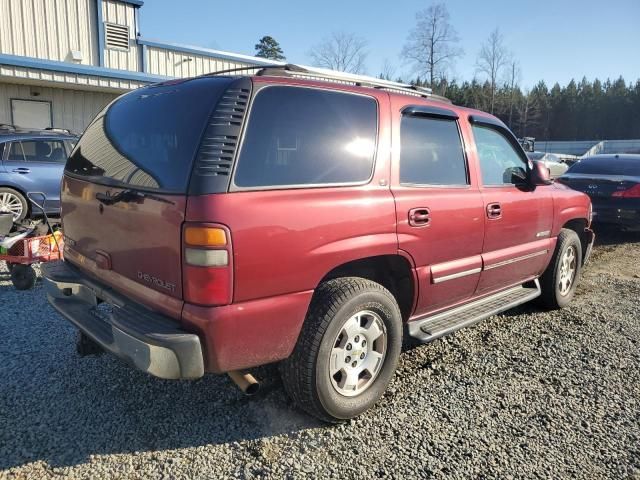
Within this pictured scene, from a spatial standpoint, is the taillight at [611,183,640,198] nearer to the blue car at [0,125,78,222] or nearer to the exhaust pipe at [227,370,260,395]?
the exhaust pipe at [227,370,260,395]

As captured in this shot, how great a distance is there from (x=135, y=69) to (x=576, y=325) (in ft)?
52.2

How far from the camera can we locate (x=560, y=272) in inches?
187

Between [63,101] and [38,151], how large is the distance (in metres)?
6.14

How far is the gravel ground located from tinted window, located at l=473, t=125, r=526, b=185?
138 cm

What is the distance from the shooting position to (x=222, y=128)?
7.47ft

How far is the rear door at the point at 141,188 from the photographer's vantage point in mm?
2283

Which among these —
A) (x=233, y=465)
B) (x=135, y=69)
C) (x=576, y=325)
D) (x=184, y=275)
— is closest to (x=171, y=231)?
(x=184, y=275)

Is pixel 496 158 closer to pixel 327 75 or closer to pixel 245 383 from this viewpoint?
pixel 327 75

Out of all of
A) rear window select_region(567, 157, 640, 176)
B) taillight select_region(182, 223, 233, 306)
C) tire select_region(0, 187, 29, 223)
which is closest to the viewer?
taillight select_region(182, 223, 233, 306)

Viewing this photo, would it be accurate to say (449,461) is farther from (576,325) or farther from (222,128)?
(576,325)

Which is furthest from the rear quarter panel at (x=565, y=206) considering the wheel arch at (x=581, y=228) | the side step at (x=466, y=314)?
the side step at (x=466, y=314)

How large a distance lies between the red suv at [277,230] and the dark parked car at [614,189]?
5648 mm

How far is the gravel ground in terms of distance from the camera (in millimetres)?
2434

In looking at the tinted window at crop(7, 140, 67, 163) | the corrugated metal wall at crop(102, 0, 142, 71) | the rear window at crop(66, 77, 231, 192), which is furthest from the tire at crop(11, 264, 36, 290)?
the corrugated metal wall at crop(102, 0, 142, 71)
